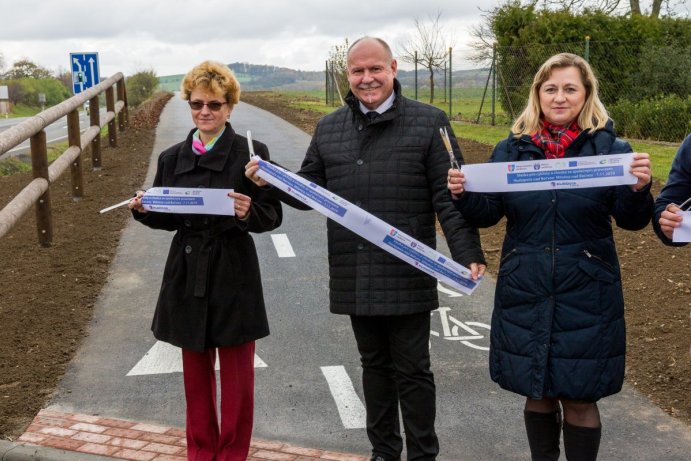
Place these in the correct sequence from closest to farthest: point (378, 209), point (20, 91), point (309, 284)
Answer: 1. point (378, 209)
2. point (309, 284)
3. point (20, 91)

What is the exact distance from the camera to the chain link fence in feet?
51.7

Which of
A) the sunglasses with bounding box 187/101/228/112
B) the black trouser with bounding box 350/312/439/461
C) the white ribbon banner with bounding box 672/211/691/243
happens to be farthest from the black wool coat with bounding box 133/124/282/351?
the white ribbon banner with bounding box 672/211/691/243

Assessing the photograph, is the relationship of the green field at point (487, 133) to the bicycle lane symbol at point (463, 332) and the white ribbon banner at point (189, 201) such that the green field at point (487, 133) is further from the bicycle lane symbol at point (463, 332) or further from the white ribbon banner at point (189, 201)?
the white ribbon banner at point (189, 201)

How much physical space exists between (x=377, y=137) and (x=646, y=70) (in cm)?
1549

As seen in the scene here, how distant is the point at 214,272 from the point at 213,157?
0.56 meters

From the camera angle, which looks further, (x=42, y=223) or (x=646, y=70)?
(x=646, y=70)

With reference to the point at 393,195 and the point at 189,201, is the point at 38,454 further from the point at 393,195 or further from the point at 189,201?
the point at 393,195

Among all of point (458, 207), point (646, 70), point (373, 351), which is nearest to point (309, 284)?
point (373, 351)

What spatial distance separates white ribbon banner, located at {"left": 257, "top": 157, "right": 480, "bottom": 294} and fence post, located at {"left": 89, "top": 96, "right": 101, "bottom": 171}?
10.2m

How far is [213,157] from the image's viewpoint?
4.02 metres

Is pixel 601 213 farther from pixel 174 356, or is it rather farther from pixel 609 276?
pixel 174 356

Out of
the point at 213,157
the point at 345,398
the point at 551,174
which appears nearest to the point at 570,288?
the point at 551,174

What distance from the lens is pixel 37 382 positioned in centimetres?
544

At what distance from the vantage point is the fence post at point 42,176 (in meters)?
8.75
